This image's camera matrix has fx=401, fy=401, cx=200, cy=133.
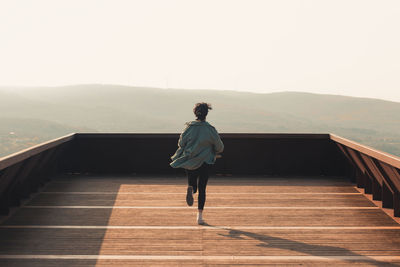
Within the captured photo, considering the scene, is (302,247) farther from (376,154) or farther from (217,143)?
(376,154)

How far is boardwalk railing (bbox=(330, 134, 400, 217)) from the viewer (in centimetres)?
410

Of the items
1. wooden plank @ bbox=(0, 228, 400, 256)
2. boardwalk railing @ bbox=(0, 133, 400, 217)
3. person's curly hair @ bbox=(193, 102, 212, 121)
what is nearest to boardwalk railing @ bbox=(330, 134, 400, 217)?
wooden plank @ bbox=(0, 228, 400, 256)

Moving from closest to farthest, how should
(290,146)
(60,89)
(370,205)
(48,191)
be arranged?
(370,205)
(48,191)
(290,146)
(60,89)

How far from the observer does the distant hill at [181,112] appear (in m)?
137

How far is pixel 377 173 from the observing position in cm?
481

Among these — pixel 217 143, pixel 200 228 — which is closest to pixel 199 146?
pixel 217 143

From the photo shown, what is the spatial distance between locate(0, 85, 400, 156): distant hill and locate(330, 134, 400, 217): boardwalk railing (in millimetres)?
118721

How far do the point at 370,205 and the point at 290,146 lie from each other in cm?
219

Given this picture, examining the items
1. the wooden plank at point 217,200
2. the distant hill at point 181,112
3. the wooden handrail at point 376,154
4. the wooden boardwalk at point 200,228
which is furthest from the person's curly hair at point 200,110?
the distant hill at point 181,112

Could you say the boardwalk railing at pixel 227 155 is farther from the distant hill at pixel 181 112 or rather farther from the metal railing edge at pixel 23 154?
the distant hill at pixel 181 112

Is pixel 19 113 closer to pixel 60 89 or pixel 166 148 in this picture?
pixel 60 89

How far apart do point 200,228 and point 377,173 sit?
7.54 feet

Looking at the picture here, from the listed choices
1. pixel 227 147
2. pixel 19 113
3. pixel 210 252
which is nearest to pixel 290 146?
pixel 227 147

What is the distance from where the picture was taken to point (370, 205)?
4949 millimetres
